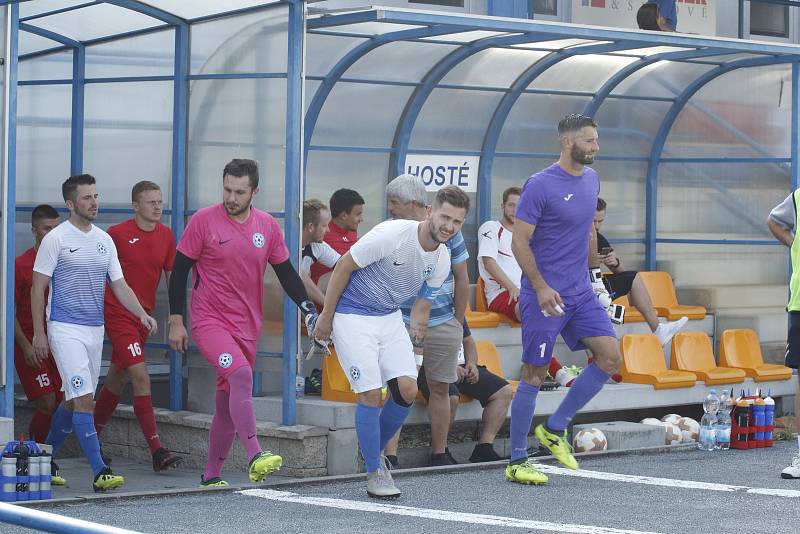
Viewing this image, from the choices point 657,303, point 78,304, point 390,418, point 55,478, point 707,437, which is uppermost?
point 657,303

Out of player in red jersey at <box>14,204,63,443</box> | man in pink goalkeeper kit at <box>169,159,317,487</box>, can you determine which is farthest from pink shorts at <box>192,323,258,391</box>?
player in red jersey at <box>14,204,63,443</box>

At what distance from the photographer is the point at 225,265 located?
912cm

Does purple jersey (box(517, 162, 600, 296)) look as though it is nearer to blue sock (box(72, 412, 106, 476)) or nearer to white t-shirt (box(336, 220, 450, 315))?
white t-shirt (box(336, 220, 450, 315))

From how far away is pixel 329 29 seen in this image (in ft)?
36.5

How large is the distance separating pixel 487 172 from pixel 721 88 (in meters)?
2.41

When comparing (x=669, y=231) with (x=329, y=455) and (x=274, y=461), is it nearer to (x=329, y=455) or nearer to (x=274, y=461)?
(x=329, y=455)

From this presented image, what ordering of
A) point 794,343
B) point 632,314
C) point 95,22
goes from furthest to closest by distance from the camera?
point 632,314 < point 95,22 < point 794,343

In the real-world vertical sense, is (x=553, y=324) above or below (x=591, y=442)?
above

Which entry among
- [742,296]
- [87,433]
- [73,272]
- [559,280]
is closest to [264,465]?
[87,433]

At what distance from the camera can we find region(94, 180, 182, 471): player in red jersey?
33.5 ft

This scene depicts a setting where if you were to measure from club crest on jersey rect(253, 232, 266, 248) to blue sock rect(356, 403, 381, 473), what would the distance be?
1.30 meters

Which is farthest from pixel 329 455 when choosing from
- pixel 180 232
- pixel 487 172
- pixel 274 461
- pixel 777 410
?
pixel 777 410

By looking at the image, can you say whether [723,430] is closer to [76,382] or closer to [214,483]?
[214,483]

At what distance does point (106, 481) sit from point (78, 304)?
112 cm
